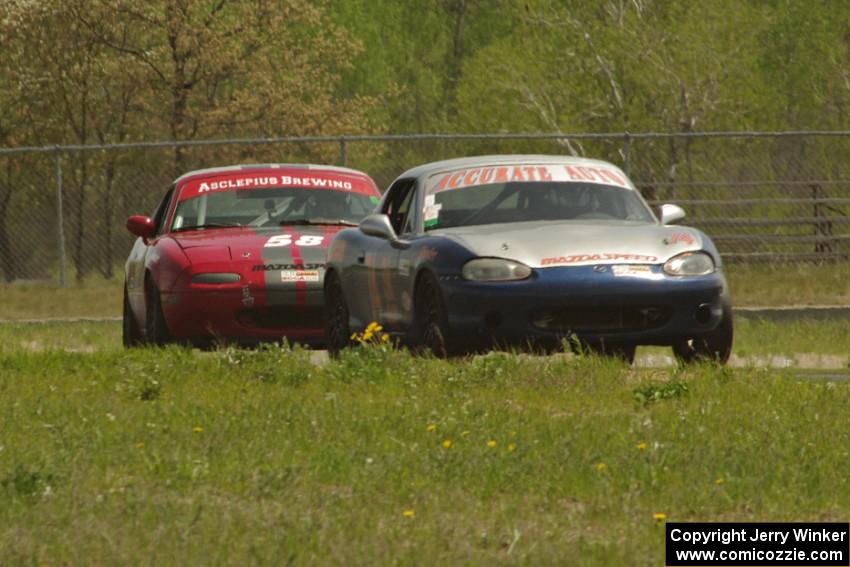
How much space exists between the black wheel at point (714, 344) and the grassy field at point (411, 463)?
799 millimetres

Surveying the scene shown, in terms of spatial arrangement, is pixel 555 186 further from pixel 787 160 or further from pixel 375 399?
pixel 787 160

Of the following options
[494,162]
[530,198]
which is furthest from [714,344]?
[494,162]

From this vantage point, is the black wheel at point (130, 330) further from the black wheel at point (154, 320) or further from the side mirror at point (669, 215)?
the side mirror at point (669, 215)

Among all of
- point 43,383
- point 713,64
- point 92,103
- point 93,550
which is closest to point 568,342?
point 43,383

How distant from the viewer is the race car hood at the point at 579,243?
10.8 m

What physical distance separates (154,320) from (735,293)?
9954 mm

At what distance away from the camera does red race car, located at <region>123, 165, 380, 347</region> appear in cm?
1348

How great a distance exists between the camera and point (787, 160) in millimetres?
28969

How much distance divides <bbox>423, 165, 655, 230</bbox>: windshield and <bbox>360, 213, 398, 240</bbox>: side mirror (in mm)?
258

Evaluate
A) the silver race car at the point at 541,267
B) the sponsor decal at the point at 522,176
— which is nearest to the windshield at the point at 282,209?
the silver race car at the point at 541,267

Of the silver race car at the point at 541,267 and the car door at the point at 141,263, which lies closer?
the silver race car at the point at 541,267

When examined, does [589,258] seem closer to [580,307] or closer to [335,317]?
[580,307]

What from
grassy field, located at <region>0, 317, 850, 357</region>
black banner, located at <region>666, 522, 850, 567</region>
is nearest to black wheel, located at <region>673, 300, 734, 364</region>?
grassy field, located at <region>0, 317, 850, 357</region>

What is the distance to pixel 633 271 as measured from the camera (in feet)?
35.1
